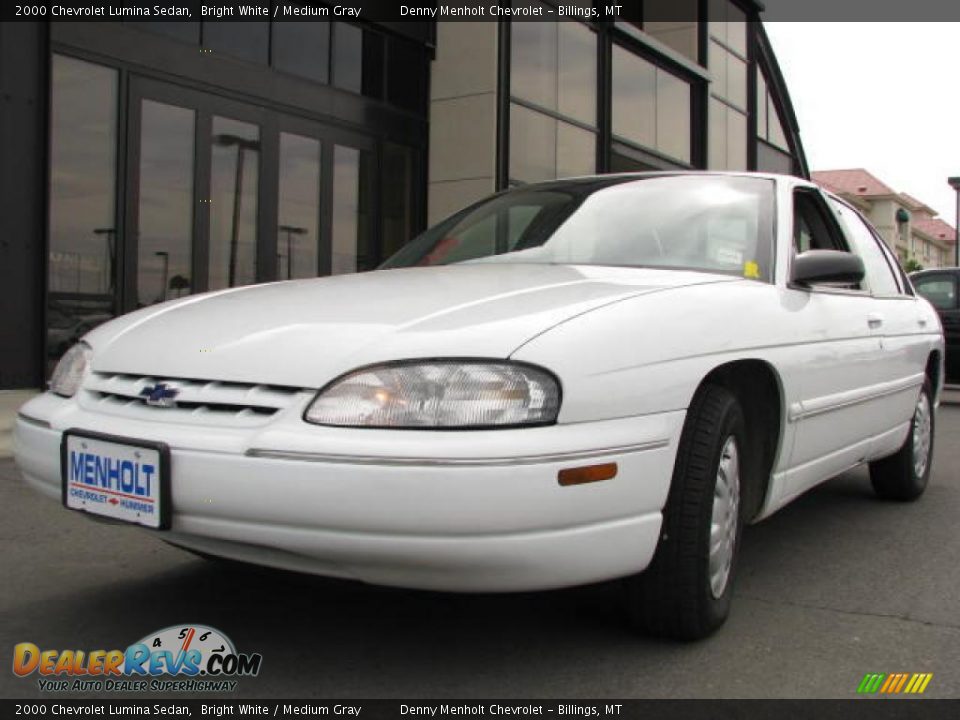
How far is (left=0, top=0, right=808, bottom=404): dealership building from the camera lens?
8.29 metres

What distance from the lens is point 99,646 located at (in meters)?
2.53

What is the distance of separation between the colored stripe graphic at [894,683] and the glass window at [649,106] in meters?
13.2

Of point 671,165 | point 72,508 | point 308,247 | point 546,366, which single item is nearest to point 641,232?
point 546,366

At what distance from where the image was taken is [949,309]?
10.8 meters

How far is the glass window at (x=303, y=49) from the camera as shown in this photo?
10.5 m

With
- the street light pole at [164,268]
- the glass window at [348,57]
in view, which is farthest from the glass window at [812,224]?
the glass window at [348,57]

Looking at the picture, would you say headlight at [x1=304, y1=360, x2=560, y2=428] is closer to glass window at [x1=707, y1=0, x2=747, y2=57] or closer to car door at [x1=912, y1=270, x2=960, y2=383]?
car door at [x1=912, y1=270, x2=960, y2=383]

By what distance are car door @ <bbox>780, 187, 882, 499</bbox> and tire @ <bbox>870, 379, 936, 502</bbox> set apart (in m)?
0.86

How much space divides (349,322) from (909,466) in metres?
3.43

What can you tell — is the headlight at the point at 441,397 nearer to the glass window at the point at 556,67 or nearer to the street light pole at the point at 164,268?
the street light pole at the point at 164,268

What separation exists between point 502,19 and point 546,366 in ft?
35.2

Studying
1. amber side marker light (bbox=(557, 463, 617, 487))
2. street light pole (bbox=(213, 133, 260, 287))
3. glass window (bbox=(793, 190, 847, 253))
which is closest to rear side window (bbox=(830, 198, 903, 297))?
glass window (bbox=(793, 190, 847, 253))

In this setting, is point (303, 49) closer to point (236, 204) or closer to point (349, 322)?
point (236, 204)

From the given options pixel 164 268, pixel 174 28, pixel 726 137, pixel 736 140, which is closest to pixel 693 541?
pixel 164 268
